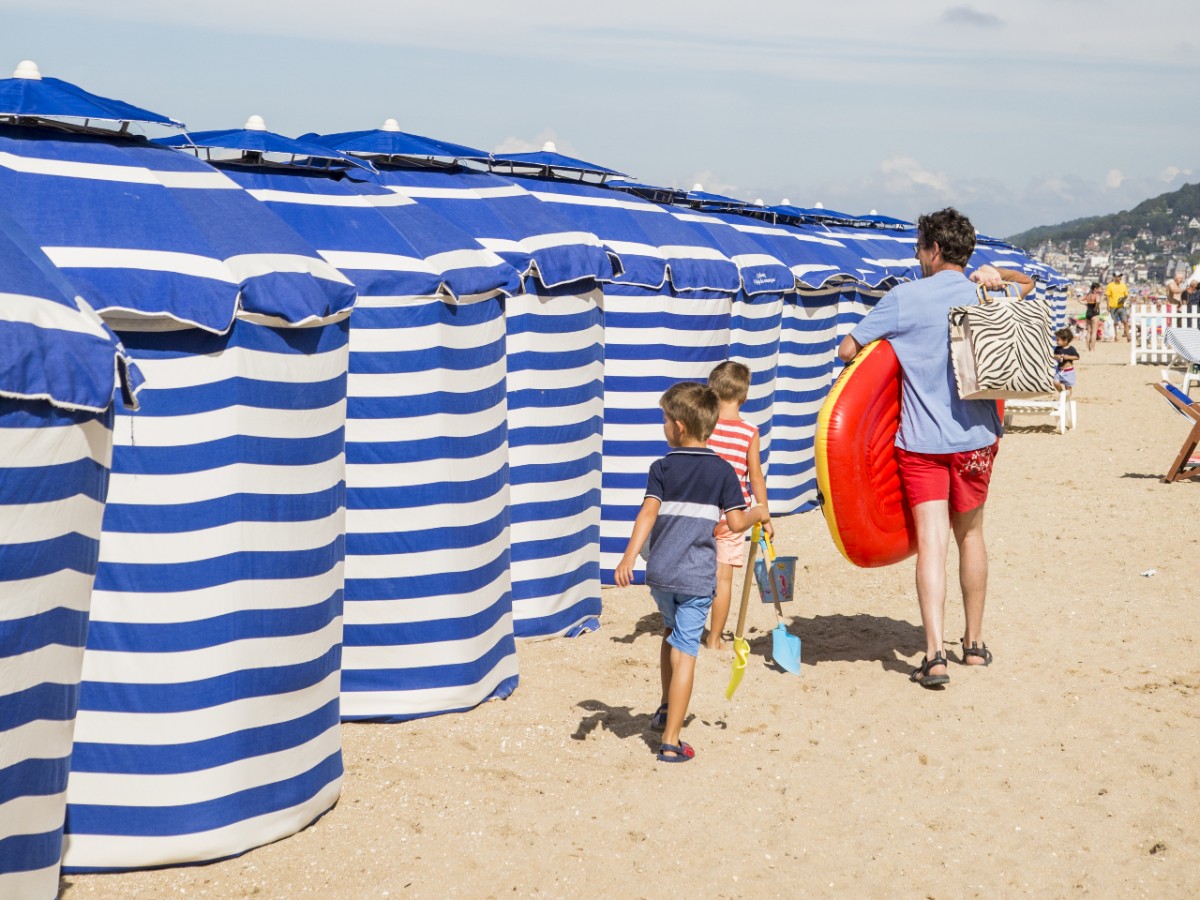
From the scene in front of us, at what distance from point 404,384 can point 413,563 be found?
675 millimetres

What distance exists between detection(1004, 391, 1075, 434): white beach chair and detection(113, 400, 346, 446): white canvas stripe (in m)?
12.2

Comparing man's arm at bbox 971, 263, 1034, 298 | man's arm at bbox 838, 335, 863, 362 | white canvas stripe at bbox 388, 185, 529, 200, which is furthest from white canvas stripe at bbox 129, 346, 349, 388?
man's arm at bbox 971, 263, 1034, 298

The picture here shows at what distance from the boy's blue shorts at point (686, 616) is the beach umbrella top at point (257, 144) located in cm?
240

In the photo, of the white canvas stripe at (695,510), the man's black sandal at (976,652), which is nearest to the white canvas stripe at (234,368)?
the white canvas stripe at (695,510)

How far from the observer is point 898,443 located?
568cm

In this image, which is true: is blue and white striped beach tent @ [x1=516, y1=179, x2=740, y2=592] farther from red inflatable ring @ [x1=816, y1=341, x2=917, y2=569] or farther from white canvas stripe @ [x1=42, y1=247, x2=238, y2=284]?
white canvas stripe @ [x1=42, y1=247, x2=238, y2=284]

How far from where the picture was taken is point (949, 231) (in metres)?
5.63

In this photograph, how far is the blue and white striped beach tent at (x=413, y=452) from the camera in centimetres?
496

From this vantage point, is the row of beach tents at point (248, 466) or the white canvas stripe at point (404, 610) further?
the white canvas stripe at point (404, 610)

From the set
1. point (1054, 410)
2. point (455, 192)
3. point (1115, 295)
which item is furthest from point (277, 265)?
point (1115, 295)

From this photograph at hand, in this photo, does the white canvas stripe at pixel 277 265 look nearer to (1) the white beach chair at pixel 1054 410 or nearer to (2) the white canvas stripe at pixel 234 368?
(2) the white canvas stripe at pixel 234 368

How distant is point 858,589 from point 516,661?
8.71 feet

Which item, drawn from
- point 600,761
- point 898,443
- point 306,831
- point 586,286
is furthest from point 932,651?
point 306,831

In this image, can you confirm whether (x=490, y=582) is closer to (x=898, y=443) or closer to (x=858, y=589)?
(x=898, y=443)
